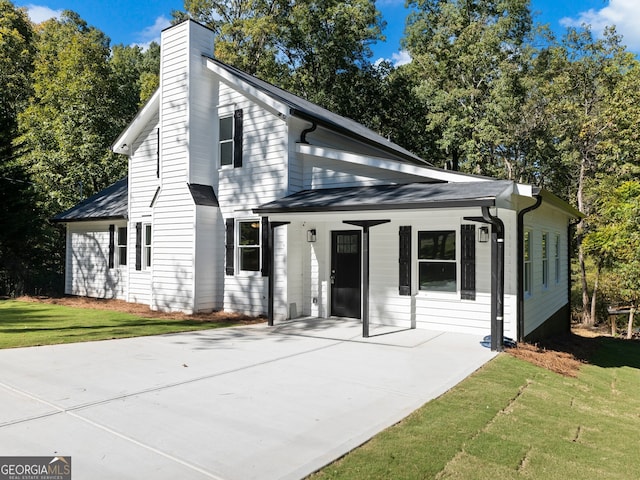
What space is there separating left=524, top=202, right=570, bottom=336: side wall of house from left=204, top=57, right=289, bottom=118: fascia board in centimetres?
639

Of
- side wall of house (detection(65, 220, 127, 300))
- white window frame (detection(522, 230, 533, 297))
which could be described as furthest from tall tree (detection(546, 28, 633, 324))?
side wall of house (detection(65, 220, 127, 300))

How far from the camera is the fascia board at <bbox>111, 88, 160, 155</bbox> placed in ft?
46.8

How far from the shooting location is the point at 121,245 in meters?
16.1

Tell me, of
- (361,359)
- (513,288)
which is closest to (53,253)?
(361,359)

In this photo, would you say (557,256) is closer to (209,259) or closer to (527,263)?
(527,263)

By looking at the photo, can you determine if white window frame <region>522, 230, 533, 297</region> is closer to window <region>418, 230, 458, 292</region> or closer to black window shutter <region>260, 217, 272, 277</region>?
window <region>418, 230, 458, 292</region>

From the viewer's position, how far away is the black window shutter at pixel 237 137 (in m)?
12.5

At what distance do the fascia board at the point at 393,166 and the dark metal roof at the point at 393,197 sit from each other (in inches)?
7.8

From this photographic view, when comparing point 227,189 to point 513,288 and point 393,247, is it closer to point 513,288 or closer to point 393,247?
point 393,247

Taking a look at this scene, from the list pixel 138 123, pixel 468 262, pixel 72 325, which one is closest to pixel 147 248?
pixel 138 123

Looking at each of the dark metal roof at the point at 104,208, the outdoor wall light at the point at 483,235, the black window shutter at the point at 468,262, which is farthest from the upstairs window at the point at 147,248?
the outdoor wall light at the point at 483,235

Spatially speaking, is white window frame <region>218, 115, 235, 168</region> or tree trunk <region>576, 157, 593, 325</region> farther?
tree trunk <region>576, 157, 593, 325</region>

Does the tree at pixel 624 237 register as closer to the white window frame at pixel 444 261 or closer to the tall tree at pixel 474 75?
the tall tree at pixel 474 75

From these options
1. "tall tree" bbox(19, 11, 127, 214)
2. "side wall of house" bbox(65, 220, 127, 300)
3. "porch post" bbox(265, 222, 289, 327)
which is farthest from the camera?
"tall tree" bbox(19, 11, 127, 214)
